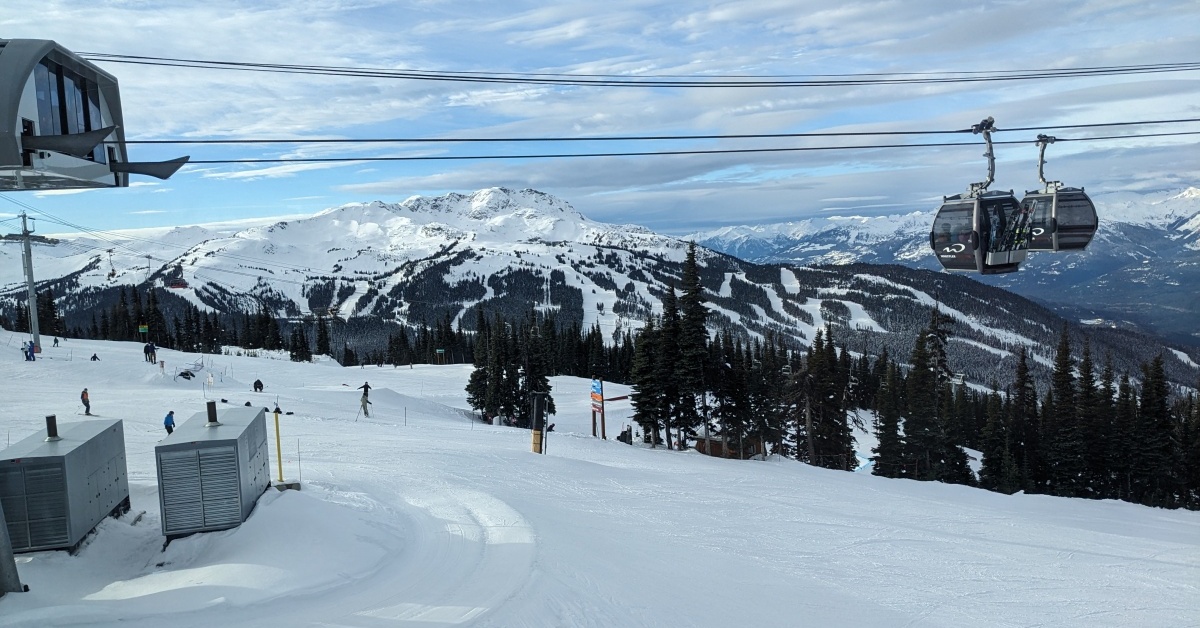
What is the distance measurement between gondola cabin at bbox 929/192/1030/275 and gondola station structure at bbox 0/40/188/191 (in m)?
12.4

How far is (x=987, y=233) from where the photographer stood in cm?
1239

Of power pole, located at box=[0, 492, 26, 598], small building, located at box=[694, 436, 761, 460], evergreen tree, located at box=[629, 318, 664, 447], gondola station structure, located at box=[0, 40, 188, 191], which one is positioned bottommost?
small building, located at box=[694, 436, 761, 460]

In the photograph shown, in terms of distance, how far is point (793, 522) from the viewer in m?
13.7

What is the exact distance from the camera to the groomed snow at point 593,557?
325 inches

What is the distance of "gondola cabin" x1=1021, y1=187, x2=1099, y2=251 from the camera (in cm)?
1165

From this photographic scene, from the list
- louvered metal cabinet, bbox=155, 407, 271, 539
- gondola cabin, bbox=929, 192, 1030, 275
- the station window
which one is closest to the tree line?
gondola cabin, bbox=929, 192, 1030, 275

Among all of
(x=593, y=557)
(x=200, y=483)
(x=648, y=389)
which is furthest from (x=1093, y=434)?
(x=200, y=483)

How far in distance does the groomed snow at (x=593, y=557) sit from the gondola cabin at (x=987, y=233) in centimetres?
512

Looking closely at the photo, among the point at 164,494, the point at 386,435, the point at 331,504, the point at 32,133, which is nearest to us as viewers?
the point at 32,133

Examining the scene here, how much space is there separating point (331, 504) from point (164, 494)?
95.5 inches

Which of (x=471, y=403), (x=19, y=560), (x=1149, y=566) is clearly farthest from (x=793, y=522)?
(x=471, y=403)

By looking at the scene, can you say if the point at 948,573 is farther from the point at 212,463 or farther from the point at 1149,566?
the point at 212,463

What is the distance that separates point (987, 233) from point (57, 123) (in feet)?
46.8

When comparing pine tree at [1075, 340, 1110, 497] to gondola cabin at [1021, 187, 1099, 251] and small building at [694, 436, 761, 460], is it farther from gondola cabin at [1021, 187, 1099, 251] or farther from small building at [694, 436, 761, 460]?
gondola cabin at [1021, 187, 1099, 251]
